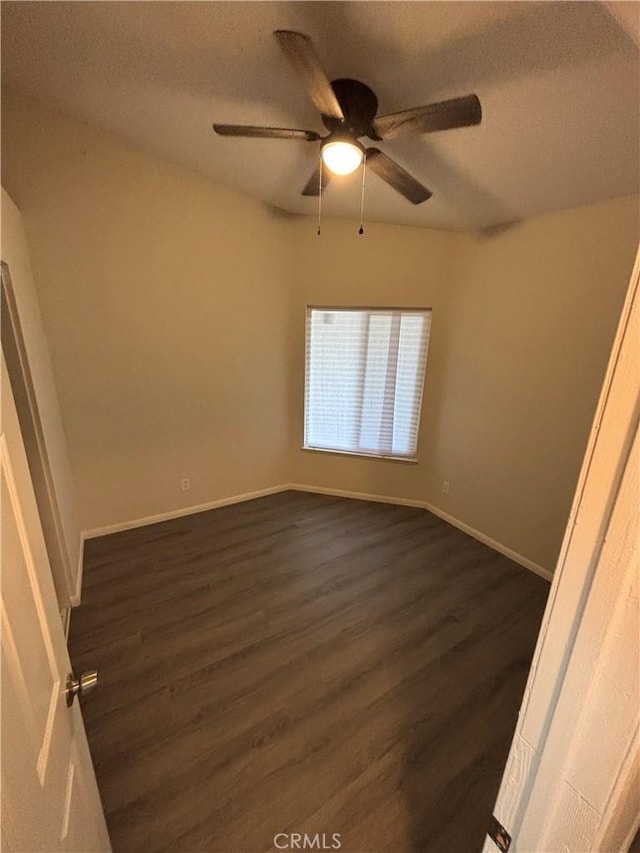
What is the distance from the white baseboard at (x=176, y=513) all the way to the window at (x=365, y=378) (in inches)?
28.6

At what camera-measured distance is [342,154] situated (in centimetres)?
157

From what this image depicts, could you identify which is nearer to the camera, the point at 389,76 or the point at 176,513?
the point at 389,76

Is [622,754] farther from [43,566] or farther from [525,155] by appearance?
[525,155]

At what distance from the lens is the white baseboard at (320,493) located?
9.07 feet

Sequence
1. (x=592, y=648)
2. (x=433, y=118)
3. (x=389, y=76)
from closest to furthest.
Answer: (x=592, y=648) < (x=433, y=118) < (x=389, y=76)

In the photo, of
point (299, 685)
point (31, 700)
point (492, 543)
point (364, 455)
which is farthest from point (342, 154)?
point (492, 543)

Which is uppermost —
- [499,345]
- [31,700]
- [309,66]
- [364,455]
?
[309,66]

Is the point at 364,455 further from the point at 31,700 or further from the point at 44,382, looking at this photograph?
the point at 31,700

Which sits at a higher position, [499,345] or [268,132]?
[268,132]

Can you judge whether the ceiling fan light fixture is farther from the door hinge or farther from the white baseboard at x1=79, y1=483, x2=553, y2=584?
the white baseboard at x1=79, y1=483, x2=553, y2=584

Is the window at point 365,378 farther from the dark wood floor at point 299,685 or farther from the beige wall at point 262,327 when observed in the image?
the dark wood floor at point 299,685

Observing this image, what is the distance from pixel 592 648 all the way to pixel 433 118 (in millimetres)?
1733

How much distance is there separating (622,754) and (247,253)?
11.3 feet

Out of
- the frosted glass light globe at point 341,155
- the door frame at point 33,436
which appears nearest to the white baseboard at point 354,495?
the door frame at point 33,436
